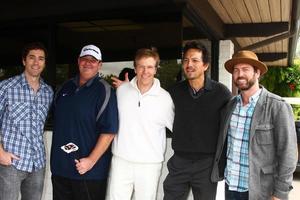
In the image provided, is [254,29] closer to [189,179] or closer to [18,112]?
[189,179]

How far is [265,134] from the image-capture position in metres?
2.62

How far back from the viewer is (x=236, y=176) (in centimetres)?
280

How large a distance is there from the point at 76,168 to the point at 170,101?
35.9 inches

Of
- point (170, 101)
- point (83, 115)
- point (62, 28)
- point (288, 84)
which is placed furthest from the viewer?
point (288, 84)

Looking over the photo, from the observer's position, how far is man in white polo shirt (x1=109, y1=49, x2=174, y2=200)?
9.91ft

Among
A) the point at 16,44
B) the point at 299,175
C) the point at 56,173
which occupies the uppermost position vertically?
the point at 16,44

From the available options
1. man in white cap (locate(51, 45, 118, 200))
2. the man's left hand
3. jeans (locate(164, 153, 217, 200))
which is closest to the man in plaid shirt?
man in white cap (locate(51, 45, 118, 200))

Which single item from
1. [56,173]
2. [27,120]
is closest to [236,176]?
[56,173]

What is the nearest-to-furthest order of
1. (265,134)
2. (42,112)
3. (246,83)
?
(265,134) < (246,83) < (42,112)

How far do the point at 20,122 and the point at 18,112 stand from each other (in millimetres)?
79

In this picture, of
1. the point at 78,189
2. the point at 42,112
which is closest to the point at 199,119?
the point at 78,189

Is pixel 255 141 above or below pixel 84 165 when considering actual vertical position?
above

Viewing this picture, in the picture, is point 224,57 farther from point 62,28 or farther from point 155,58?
point 155,58

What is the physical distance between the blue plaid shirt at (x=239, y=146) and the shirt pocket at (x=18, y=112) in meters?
1.56
